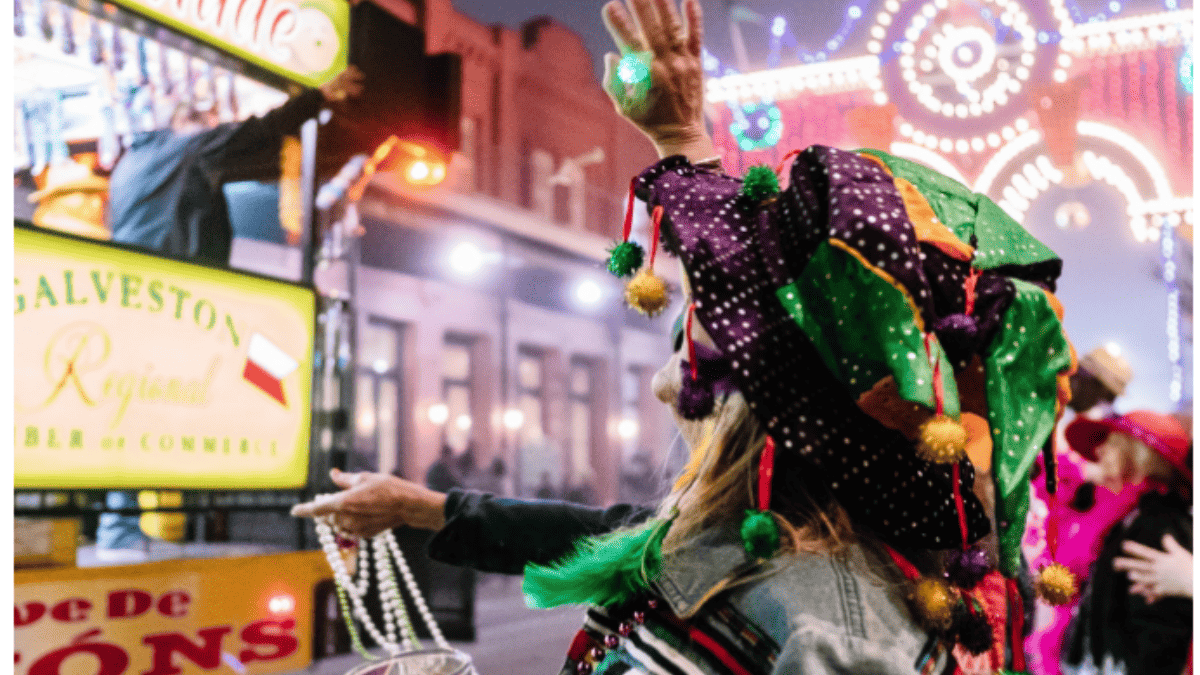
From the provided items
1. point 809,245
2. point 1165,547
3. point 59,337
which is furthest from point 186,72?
point 1165,547

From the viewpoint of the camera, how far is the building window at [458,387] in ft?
35.3

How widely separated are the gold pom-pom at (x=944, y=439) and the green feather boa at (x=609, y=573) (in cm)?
25

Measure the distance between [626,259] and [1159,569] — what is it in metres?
2.20

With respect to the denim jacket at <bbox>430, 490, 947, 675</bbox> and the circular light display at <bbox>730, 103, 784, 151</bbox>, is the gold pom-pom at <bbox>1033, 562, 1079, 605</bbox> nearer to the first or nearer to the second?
the denim jacket at <bbox>430, 490, 947, 675</bbox>

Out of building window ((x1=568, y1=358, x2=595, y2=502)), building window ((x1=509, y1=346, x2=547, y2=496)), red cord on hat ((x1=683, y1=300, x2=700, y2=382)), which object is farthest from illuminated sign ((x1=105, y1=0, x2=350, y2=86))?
building window ((x1=568, y1=358, x2=595, y2=502))

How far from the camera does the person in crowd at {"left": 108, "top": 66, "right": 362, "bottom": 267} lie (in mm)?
2320

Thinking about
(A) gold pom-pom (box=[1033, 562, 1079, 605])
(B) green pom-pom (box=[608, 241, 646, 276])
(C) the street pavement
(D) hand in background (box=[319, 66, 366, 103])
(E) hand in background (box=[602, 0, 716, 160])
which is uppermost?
(D) hand in background (box=[319, 66, 366, 103])

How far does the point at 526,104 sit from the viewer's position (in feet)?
37.0

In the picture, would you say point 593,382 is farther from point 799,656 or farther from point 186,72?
point 799,656

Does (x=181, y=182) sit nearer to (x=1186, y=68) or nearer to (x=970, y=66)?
(x=970, y=66)

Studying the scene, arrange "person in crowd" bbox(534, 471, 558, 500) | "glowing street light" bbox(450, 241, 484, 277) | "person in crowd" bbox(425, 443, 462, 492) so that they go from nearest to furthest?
1. "person in crowd" bbox(425, 443, 462, 492)
2. "person in crowd" bbox(534, 471, 558, 500)
3. "glowing street light" bbox(450, 241, 484, 277)

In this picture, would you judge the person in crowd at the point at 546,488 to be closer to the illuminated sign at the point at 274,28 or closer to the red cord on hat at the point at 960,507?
the illuminated sign at the point at 274,28

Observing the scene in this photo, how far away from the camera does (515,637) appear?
19.4 ft

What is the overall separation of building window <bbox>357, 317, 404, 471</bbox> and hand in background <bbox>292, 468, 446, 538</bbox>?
837 cm
